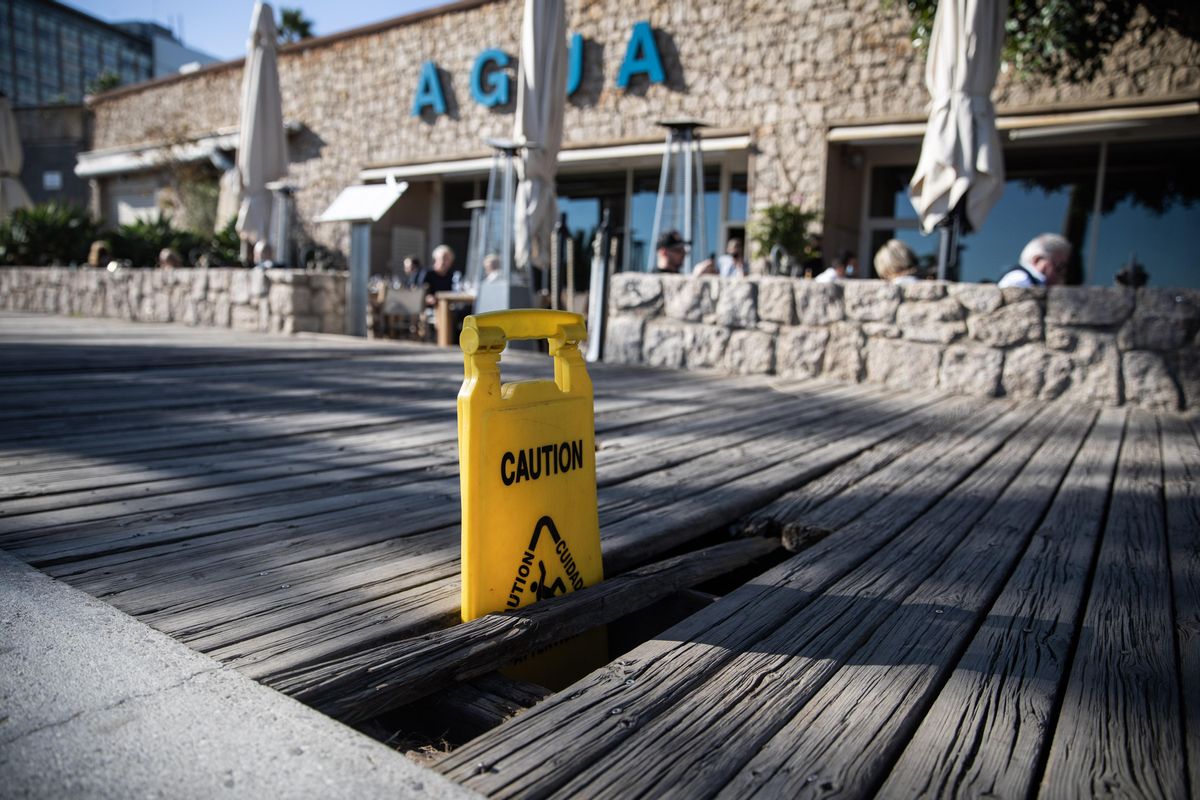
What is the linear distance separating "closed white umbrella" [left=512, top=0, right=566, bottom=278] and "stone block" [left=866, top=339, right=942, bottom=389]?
11.2ft

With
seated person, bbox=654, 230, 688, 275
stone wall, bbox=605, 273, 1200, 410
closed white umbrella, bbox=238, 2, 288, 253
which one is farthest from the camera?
closed white umbrella, bbox=238, 2, 288, 253

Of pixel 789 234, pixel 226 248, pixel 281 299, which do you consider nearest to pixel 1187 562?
pixel 281 299

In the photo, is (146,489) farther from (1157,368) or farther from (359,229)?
(359,229)

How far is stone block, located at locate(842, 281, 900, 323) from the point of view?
4785mm

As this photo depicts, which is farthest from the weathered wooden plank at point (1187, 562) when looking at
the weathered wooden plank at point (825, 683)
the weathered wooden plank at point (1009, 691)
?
the weathered wooden plank at point (825, 683)

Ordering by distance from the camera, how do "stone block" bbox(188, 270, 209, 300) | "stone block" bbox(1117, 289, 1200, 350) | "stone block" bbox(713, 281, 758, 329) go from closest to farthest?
1. "stone block" bbox(1117, 289, 1200, 350)
2. "stone block" bbox(713, 281, 758, 329)
3. "stone block" bbox(188, 270, 209, 300)

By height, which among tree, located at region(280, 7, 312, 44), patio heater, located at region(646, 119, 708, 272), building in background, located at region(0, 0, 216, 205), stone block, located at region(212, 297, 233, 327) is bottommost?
stone block, located at region(212, 297, 233, 327)

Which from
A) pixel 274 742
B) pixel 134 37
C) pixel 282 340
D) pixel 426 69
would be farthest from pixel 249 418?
pixel 134 37

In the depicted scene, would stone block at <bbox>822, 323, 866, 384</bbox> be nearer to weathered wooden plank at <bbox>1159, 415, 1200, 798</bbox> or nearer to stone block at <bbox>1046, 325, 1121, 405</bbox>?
stone block at <bbox>1046, 325, 1121, 405</bbox>

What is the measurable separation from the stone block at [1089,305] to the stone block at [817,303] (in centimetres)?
118

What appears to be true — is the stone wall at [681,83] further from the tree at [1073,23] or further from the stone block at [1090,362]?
the stone block at [1090,362]

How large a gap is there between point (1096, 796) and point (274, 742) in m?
1.03

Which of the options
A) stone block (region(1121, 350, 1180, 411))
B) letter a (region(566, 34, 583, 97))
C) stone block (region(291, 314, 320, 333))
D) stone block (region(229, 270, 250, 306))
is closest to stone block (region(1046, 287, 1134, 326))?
stone block (region(1121, 350, 1180, 411))

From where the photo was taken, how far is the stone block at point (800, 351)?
16.8 feet
